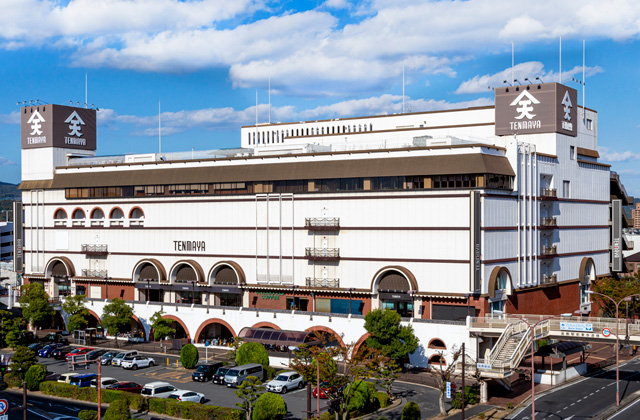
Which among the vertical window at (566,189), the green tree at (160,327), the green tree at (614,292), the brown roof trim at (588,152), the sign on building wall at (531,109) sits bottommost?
the green tree at (160,327)

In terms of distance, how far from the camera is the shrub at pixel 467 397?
66.6 meters

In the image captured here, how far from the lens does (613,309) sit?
10481 cm

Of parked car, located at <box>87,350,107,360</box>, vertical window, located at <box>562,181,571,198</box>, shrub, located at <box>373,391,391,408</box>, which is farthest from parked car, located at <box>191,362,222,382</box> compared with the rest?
vertical window, located at <box>562,181,571,198</box>

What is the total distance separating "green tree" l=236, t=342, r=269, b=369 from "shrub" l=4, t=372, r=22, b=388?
22278 mm

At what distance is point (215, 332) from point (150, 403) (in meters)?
31.9

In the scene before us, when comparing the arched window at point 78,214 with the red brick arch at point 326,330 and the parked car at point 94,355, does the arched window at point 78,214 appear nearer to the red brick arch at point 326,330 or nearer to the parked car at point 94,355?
the parked car at point 94,355

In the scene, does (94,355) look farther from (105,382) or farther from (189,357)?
(105,382)

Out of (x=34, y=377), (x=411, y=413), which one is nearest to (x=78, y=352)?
(x=34, y=377)

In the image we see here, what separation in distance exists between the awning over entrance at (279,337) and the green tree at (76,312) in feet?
82.6

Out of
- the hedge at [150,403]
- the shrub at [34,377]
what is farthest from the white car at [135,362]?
the hedge at [150,403]

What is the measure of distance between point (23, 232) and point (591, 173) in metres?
87.2

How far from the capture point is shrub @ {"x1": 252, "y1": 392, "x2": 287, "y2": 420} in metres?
60.2

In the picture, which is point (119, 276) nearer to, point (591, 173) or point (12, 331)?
point (12, 331)

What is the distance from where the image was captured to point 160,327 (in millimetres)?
95438
